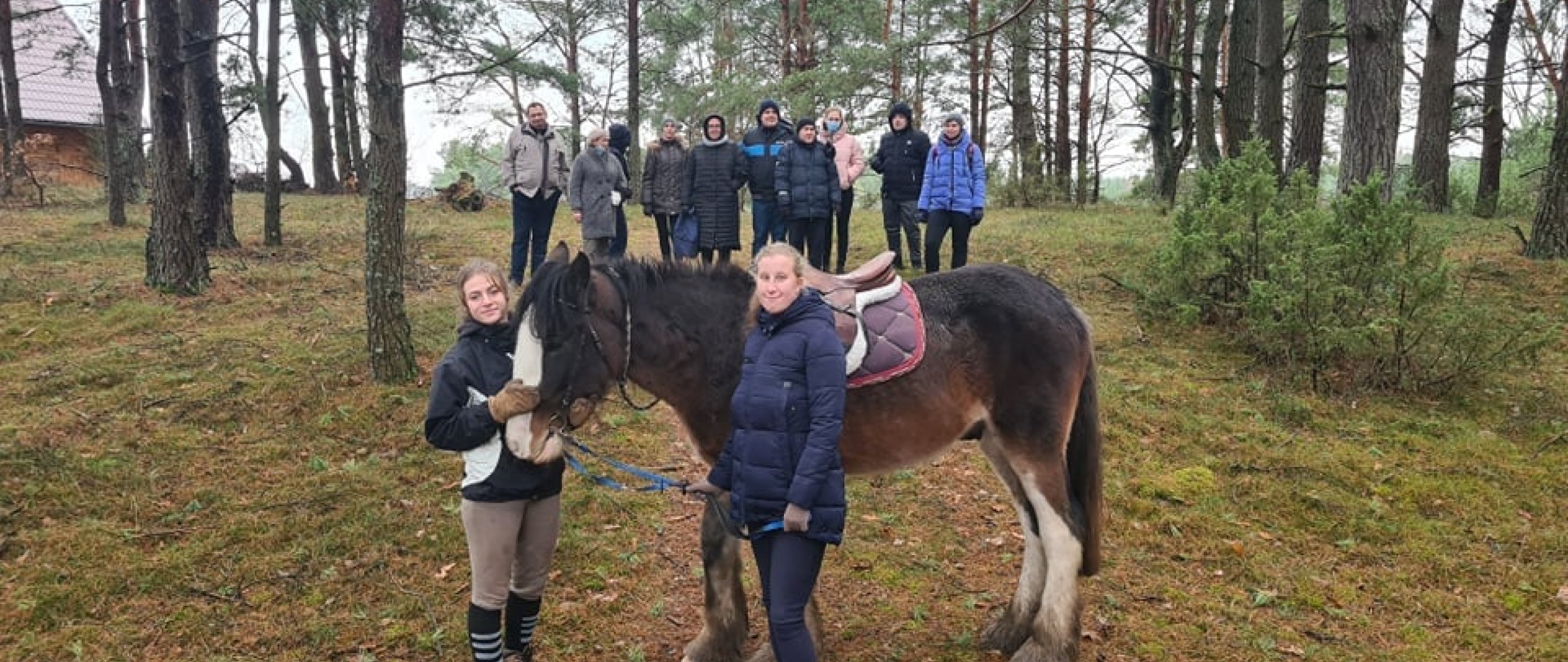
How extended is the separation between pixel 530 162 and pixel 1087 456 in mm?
7084

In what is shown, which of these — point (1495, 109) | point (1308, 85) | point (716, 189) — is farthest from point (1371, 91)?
point (1495, 109)

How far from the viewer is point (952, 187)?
846 centimetres

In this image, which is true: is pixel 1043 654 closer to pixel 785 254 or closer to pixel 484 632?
pixel 785 254

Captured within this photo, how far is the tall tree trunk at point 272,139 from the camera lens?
11781 mm

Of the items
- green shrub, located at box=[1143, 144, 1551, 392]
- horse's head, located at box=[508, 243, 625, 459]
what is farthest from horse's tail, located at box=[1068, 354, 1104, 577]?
green shrub, located at box=[1143, 144, 1551, 392]

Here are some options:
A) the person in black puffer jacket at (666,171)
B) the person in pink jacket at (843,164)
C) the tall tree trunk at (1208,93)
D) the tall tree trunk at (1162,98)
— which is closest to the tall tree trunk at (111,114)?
the person in black puffer jacket at (666,171)

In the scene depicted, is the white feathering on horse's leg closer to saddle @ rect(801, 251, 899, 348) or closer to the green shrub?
saddle @ rect(801, 251, 899, 348)

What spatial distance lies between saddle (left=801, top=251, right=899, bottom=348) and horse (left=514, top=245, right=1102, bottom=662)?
0.22 m

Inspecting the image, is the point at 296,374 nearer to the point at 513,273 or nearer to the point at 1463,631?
the point at 513,273

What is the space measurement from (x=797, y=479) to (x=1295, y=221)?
236 inches

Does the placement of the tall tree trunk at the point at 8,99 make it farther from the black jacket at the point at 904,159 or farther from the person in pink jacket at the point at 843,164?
the black jacket at the point at 904,159

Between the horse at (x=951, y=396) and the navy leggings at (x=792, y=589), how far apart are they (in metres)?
0.59

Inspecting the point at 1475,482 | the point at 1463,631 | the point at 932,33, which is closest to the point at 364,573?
the point at 1463,631

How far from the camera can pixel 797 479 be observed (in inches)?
Result: 99.7
